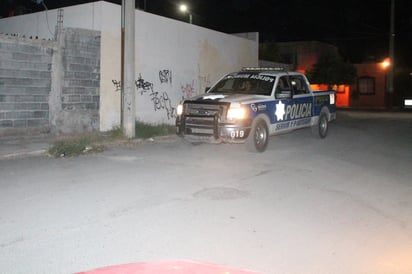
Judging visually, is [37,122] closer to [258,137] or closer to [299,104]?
[258,137]

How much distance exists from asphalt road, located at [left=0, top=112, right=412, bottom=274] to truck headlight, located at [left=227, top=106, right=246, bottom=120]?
91cm

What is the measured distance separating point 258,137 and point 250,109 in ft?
2.66

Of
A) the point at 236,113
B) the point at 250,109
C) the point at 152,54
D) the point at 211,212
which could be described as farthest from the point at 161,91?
the point at 211,212

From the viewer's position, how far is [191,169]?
33.0 feet

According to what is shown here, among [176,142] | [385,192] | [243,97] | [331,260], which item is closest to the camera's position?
[331,260]

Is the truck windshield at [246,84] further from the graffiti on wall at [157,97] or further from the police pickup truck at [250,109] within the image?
the graffiti on wall at [157,97]

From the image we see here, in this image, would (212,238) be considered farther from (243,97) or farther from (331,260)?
(243,97)

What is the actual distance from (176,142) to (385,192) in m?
7.60

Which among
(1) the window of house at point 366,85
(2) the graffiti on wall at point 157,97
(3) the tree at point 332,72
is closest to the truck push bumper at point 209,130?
(2) the graffiti on wall at point 157,97

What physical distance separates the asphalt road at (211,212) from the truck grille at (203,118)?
0.60m

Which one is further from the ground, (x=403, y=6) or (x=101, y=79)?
(x=403, y=6)

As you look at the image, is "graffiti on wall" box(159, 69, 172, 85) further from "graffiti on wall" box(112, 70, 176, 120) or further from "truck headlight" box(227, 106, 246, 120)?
"truck headlight" box(227, 106, 246, 120)

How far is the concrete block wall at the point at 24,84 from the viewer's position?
1362cm

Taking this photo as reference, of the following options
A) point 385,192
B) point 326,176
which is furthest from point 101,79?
point 385,192
